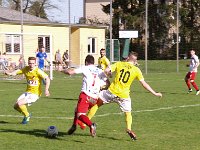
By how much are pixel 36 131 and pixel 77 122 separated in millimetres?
1228

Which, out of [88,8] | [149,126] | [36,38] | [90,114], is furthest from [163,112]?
[88,8]

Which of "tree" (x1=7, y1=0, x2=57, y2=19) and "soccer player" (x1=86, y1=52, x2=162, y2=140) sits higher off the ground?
"tree" (x1=7, y1=0, x2=57, y2=19)

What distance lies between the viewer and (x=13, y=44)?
36.7m

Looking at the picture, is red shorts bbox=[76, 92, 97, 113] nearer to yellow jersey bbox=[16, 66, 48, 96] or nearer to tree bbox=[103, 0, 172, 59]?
yellow jersey bbox=[16, 66, 48, 96]

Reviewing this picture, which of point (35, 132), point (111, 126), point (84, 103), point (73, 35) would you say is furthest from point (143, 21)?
point (84, 103)

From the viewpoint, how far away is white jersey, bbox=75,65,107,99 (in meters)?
11.0

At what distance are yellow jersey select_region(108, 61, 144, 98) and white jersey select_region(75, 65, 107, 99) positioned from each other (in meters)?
0.30

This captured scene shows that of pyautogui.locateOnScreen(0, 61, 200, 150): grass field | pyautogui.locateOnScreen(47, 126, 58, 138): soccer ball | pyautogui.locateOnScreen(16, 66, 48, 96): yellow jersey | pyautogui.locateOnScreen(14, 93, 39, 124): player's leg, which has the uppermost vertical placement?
pyautogui.locateOnScreen(16, 66, 48, 96): yellow jersey

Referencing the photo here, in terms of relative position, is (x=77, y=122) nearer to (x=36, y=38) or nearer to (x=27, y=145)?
(x=27, y=145)

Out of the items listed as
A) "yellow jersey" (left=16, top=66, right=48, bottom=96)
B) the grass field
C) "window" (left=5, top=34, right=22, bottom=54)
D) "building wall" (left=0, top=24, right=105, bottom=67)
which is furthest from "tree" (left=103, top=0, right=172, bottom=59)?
"yellow jersey" (left=16, top=66, right=48, bottom=96)

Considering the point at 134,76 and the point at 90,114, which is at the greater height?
the point at 134,76

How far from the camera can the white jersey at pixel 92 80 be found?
1103cm

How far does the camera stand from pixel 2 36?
127ft

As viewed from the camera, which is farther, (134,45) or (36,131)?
(134,45)
